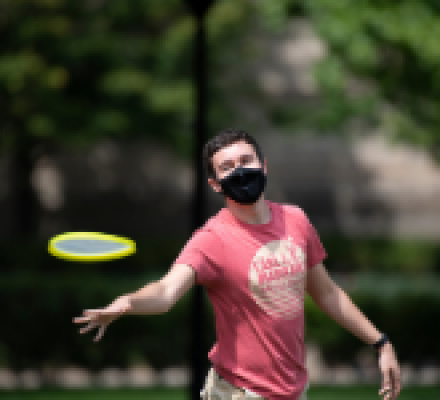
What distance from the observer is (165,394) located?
8.30 m

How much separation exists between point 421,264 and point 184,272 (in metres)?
11.6

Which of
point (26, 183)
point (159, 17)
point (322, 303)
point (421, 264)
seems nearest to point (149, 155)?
point (26, 183)

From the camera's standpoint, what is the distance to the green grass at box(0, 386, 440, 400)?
8.09 meters

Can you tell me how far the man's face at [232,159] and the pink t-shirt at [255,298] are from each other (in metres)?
0.24

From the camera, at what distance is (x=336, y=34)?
6918 mm

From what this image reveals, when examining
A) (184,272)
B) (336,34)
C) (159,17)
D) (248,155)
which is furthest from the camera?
(159,17)

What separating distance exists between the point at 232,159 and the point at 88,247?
74cm

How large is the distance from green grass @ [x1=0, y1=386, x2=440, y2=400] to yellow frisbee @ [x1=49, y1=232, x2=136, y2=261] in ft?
18.1

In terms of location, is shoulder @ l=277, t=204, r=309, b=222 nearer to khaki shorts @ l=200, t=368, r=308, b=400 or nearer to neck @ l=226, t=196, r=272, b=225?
neck @ l=226, t=196, r=272, b=225

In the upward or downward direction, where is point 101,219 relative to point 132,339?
upward

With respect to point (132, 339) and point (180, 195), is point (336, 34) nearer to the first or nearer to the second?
point (132, 339)

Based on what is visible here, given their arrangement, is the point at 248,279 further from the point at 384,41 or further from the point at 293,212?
the point at 384,41

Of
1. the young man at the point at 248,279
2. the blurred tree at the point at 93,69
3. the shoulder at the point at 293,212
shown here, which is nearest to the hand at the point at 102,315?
the young man at the point at 248,279

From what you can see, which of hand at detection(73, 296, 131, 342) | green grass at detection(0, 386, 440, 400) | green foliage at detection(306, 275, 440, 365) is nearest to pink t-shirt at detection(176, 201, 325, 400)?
hand at detection(73, 296, 131, 342)
